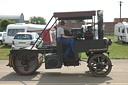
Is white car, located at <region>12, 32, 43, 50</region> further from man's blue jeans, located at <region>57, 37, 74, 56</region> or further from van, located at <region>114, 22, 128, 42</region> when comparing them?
van, located at <region>114, 22, 128, 42</region>

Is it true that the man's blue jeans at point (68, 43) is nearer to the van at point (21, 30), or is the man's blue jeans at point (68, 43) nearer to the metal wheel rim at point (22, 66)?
the metal wheel rim at point (22, 66)

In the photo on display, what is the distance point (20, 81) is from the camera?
791cm

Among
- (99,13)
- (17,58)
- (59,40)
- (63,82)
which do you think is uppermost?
(99,13)

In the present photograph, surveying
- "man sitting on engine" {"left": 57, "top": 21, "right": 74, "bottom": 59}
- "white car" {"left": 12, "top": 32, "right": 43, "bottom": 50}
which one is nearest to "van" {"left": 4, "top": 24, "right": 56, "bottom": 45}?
"white car" {"left": 12, "top": 32, "right": 43, "bottom": 50}

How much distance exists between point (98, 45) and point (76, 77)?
4.71 feet

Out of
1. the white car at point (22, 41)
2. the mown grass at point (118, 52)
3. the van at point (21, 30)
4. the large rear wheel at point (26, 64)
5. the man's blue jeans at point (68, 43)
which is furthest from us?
the van at point (21, 30)

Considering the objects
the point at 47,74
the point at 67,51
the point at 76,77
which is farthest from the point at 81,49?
the point at 47,74

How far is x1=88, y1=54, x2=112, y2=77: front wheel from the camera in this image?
27.7 ft

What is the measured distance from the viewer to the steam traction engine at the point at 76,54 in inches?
328

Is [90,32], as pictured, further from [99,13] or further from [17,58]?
[17,58]

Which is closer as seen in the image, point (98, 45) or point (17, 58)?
point (98, 45)

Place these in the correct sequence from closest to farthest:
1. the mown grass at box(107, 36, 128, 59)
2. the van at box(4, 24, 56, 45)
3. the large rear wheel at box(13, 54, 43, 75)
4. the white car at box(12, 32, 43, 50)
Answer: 1. the large rear wheel at box(13, 54, 43, 75)
2. the mown grass at box(107, 36, 128, 59)
3. the white car at box(12, 32, 43, 50)
4. the van at box(4, 24, 56, 45)

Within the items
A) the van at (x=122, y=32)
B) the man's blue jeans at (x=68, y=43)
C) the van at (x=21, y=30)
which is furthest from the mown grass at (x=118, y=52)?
the man's blue jeans at (x=68, y=43)

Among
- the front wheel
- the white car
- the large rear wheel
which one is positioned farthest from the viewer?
the white car
